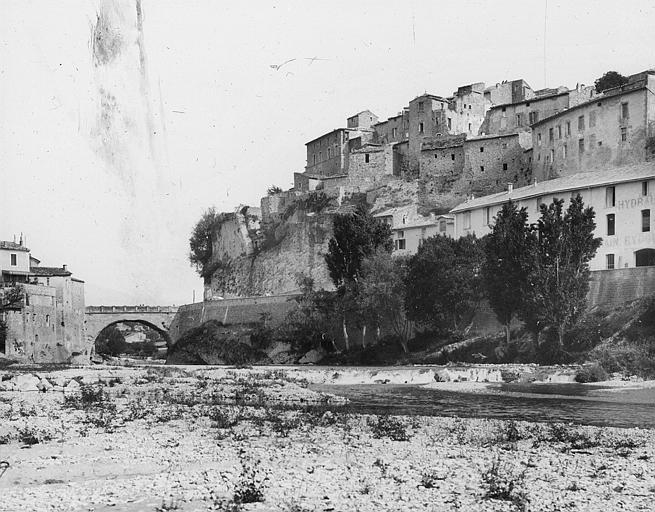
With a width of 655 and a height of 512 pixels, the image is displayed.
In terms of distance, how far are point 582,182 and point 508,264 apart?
512 inches

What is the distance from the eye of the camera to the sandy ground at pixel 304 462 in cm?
1139

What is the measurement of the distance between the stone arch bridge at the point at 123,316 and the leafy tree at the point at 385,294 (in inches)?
1314

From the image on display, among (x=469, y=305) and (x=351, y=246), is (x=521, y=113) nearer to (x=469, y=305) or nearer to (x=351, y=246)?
(x=351, y=246)

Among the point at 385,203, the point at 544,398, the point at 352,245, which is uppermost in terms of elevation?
the point at 385,203

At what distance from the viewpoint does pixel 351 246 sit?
200 feet

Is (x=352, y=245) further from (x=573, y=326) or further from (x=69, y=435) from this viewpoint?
(x=69, y=435)

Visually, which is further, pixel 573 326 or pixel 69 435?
pixel 573 326

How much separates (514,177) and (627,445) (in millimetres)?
66019

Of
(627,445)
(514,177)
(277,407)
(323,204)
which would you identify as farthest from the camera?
(323,204)

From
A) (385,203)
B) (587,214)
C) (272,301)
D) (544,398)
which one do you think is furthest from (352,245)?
(544,398)

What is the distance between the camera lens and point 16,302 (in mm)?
65375

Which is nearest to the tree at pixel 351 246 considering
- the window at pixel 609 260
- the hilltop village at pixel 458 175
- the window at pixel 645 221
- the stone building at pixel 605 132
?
the hilltop village at pixel 458 175

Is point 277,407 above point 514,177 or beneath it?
beneath

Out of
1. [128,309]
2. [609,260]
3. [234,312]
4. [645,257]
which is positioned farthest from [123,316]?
[645,257]
